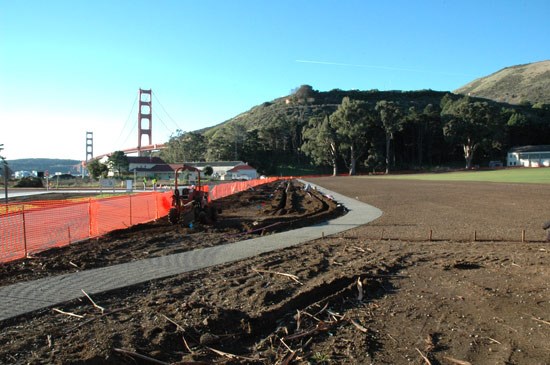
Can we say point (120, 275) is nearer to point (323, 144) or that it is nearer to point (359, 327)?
point (359, 327)

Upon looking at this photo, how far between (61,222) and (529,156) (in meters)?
114

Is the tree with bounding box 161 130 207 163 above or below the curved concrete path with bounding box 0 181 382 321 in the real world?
above

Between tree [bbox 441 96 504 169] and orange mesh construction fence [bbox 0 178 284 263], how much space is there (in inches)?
3847

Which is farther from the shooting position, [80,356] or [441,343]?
[441,343]

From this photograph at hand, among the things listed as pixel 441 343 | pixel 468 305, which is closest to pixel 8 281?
pixel 441 343

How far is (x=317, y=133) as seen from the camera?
356ft

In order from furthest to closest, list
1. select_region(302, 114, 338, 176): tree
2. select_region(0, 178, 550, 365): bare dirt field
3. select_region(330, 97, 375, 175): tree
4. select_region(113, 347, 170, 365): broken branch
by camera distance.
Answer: select_region(302, 114, 338, 176): tree
select_region(330, 97, 375, 175): tree
select_region(0, 178, 550, 365): bare dirt field
select_region(113, 347, 170, 365): broken branch

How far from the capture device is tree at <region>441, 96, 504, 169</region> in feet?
325

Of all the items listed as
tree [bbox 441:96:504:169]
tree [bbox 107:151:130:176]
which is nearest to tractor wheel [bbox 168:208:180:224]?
tree [bbox 107:151:130:176]

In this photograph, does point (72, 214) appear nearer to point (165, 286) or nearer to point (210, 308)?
point (165, 286)

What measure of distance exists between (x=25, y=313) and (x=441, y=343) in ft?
16.3

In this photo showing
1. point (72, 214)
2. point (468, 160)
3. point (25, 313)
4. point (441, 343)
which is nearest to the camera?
point (441, 343)

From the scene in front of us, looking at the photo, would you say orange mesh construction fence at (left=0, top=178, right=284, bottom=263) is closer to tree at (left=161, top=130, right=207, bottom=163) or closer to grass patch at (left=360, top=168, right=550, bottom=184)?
grass patch at (left=360, top=168, right=550, bottom=184)

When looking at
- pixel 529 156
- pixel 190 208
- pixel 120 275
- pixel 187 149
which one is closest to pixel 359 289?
pixel 120 275
